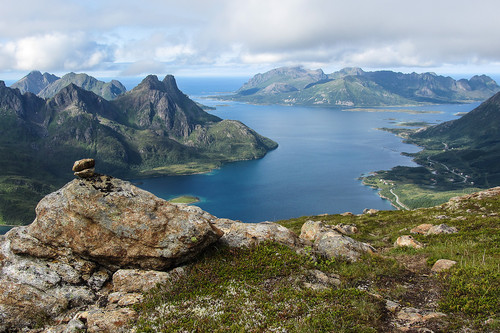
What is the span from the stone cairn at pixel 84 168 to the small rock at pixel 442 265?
2378 centimetres

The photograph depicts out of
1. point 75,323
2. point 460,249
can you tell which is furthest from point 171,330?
point 460,249

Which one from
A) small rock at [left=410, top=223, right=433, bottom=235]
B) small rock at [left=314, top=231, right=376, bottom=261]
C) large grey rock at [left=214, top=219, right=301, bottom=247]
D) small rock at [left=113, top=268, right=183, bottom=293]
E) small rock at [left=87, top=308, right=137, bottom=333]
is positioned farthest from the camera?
small rock at [left=410, top=223, right=433, bottom=235]

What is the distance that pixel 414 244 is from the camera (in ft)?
89.7

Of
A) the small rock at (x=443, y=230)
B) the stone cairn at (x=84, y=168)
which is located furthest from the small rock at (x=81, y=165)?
the small rock at (x=443, y=230)

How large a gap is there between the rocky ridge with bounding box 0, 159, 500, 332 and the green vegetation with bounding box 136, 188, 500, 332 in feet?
2.11

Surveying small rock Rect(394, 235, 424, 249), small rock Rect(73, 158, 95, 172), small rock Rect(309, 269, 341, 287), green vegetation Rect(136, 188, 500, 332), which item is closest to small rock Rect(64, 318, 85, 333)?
green vegetation Rect(136, 188, 500, 332)

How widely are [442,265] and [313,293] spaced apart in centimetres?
996

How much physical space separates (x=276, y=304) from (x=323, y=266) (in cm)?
533

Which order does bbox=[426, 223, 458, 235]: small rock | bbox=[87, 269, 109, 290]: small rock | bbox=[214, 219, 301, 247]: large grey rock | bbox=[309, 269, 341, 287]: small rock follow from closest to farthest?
bbox=[87, 269, 109, 290]: small rock
bbox=[309, 269, 341, 287]: small rock
bbox=[214, 219, 301, 247]: large grey rock
bbox=[426, 223, 458, 235]: small rock

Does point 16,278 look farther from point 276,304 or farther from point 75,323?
point 276,304

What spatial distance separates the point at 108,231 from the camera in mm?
19203

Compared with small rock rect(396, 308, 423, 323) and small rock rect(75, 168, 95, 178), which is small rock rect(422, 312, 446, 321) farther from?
small rock rect(75, 168, 95, 178)

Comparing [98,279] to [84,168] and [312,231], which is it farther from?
[312,231]

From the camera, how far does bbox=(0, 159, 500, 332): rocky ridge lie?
1672 centimetres
